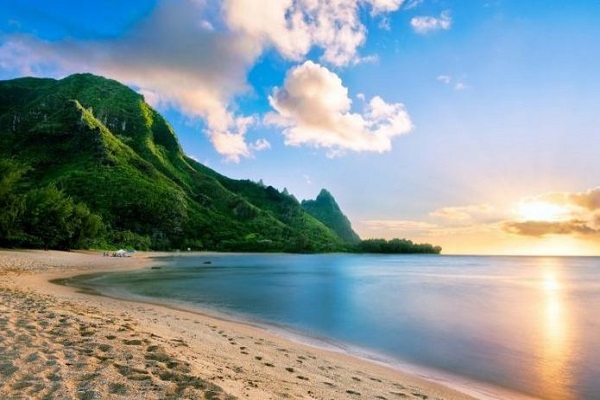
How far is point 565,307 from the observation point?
134 feet

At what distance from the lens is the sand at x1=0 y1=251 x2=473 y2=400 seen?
7605 millimetres

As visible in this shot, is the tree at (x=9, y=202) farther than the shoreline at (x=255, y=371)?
Yes

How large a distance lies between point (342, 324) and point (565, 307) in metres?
29.5

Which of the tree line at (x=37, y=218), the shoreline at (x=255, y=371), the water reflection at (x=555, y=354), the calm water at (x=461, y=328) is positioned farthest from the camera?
the tree line at (x=37, y=218)

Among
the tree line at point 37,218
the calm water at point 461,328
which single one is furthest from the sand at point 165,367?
the tree line at point 37,218

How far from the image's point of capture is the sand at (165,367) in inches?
299

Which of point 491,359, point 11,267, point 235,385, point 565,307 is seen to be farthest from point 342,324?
point 11,267

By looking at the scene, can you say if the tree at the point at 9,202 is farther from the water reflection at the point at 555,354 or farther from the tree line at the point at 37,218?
the water reflection at the point at 555,354

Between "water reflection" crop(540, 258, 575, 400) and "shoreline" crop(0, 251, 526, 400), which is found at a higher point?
"shoreline" crop(0, 251, 526, 400)

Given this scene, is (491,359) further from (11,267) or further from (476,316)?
(11,267)

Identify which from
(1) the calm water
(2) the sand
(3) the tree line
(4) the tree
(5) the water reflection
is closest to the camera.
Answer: (2) the sand

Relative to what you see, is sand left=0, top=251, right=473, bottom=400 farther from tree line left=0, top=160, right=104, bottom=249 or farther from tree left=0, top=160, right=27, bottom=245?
tree line left=0, top=160, right=104, bottom=249

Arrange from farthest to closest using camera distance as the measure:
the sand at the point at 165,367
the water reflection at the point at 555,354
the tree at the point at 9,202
Result: the tree at the point at 9,202, the water reflection at the point at 555,354, the sand at the point at 165,367

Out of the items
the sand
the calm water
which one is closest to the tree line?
the calm water
